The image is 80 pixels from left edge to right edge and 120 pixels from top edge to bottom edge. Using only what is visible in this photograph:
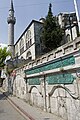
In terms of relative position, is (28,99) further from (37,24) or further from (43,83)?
(37,24)

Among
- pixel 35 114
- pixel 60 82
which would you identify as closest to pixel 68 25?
pixel 35 114

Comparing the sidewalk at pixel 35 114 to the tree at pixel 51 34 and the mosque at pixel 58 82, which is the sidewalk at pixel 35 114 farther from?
the tree at pixel 51 34

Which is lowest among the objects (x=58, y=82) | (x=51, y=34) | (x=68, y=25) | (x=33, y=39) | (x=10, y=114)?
(x=10, y=114)

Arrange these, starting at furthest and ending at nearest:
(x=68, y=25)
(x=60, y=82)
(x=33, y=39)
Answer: (x=68, y=25), (x=33, y=39), (x=60, y=82)

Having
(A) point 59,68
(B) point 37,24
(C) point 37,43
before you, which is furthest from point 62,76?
(B) point 37,24

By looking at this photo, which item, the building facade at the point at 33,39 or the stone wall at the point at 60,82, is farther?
the building facade at the point at 33,39

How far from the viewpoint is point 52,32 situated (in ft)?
103

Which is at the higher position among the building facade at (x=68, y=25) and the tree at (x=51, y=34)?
the building facade at (x=68, y=25)

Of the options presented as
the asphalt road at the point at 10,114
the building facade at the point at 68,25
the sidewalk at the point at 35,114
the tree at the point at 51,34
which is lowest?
the asphalt road at the point at 10,114

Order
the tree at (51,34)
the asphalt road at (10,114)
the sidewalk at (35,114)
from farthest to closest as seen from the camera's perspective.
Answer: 1. the tree at (51,34)
2. the asphalt road at (10,114)
3. the sidewalk at (35,114)

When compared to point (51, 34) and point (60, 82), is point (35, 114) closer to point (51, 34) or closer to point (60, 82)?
point (60, 82)

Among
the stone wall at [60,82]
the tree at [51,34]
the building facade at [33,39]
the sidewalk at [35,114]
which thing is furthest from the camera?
the building facade at [33,39]

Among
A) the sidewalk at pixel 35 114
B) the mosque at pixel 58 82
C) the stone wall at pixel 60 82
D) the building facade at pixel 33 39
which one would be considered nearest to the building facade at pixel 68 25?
the building facade at pixel 33 39

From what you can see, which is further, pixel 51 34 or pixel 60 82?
pixel 51 34
